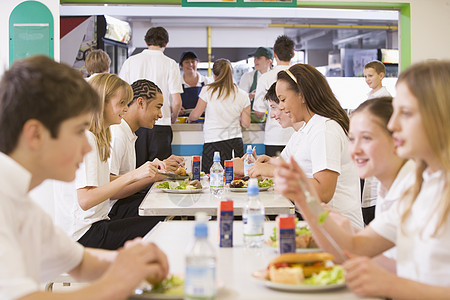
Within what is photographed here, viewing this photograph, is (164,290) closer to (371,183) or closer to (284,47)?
(371,183)

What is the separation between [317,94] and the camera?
318cm

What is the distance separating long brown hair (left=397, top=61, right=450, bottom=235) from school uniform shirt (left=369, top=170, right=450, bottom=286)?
2 cm

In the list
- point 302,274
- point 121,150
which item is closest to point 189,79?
point 121,150

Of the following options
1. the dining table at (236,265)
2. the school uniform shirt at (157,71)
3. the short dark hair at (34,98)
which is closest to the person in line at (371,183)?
the dining table at (236,265)

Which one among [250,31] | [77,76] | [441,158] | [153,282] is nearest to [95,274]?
[153,282]

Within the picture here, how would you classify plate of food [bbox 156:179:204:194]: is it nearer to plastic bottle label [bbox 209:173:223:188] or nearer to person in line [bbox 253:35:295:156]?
plastic bottle label [bbox 209:173:223:188]

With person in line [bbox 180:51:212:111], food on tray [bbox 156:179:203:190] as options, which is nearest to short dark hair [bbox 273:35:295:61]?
person in line [bbox 180:51:212:111]

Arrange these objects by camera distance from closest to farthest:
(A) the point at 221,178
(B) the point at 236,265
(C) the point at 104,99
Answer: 1. (B) the point at 236,265
2. (C) the point at 104,99
3. (A) the point at 221,178

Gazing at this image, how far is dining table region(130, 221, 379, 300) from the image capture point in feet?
4.29

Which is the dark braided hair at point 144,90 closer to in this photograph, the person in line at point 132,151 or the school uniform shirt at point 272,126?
the person in line at point 132,151

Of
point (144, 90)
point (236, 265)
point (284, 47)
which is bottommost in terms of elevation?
point (236, 265)

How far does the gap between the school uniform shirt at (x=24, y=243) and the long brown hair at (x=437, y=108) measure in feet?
3.09

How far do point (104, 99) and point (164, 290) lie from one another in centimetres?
200

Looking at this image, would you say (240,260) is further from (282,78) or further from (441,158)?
(282,78)
